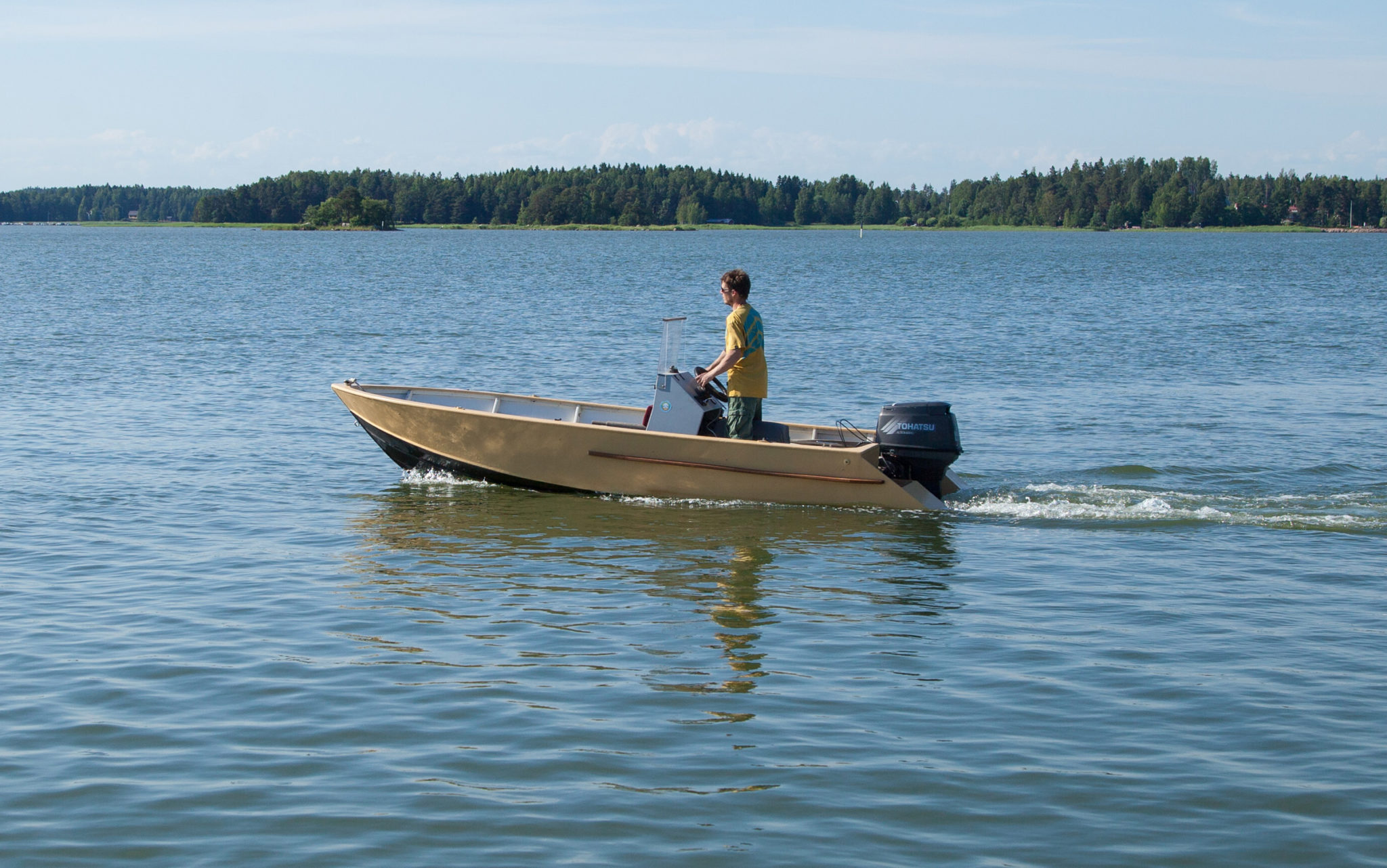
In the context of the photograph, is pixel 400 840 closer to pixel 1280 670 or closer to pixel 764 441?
pixel 1280 670

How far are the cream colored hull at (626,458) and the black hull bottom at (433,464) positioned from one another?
0.01 meters

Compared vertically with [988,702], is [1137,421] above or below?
above

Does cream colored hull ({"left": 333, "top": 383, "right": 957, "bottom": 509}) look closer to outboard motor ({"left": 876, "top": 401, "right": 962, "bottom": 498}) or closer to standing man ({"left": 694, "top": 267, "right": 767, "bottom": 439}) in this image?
outboard motor ({"left": 876, "top": 401, "right": 962, "bottom": 498})

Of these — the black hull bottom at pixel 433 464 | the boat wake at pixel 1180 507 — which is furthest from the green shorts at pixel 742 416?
the boat wake at pixel 1180 507

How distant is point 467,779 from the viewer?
239 inches

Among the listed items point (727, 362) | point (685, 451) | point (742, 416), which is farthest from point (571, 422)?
point (727, 362)

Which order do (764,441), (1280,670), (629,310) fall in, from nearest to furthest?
(1280,670)
(764,441)
(629,310)

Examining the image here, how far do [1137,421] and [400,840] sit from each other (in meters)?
14.8

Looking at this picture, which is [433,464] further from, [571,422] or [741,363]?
[741,363]

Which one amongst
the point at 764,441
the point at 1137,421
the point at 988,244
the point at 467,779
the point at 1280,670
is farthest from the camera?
the point at 988,244

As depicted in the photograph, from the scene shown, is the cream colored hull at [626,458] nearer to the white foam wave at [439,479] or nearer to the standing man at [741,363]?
the white foam wave at [439,479]

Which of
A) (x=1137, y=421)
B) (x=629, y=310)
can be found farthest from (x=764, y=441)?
(x=629, y=310)

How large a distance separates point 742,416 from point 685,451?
63 centimetres

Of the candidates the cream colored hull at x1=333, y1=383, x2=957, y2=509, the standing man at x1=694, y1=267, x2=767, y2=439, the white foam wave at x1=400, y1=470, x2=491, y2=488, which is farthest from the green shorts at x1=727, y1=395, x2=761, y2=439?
the white foam wave at x1=400, y1=470, x2=491, y2=488
